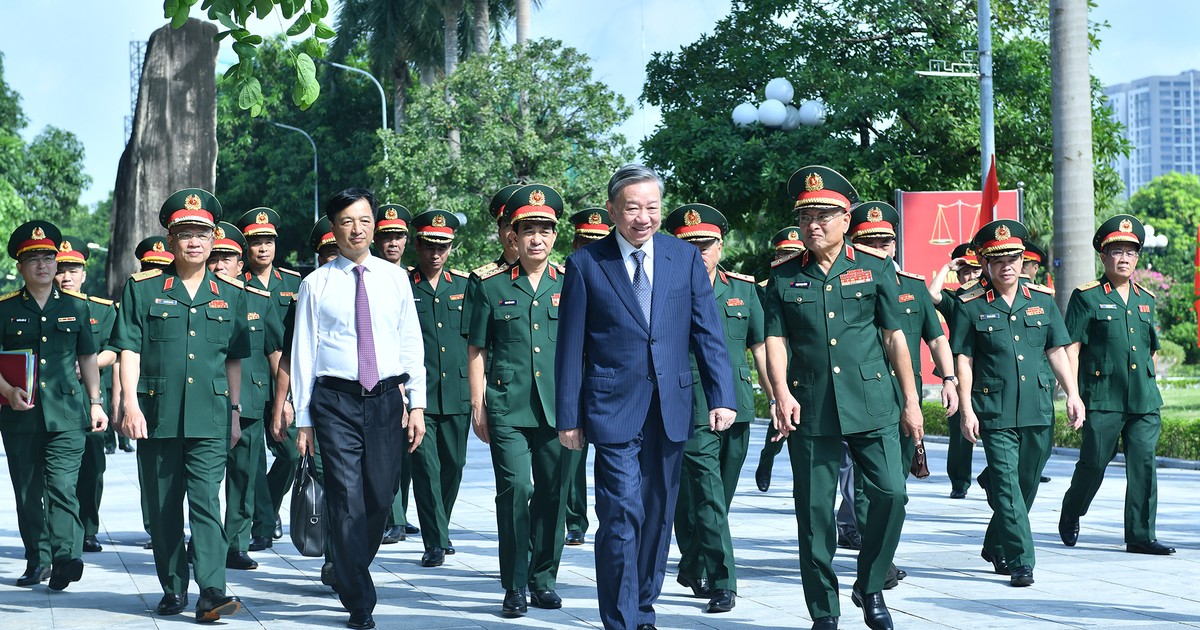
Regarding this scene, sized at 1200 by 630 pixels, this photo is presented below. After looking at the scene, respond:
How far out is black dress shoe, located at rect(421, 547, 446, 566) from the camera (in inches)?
383

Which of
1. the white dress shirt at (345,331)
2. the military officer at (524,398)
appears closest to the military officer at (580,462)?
the military officer at (524,398)

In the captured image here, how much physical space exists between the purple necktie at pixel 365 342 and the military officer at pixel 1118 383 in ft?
15.5

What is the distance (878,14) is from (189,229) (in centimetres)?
2232

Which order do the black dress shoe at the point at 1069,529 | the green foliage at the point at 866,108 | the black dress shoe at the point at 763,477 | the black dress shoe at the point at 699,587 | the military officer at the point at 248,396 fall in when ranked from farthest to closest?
the green foliage at the point at 866,108, the black dress shoe at the point at 763,477, the black dress shoe at the point at 1069,529, the military officer at the point at 248,396, the black dress shoe at the point at 699,587

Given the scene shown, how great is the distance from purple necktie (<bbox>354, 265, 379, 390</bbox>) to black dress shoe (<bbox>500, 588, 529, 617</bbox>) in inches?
51.0

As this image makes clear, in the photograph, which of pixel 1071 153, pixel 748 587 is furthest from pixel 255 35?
pixel 1071 153

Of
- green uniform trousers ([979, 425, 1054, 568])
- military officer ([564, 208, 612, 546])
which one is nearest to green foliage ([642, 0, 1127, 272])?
military officer ([564, 208, 612, 546])

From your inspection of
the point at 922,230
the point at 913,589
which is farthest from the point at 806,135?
the point at 913,589

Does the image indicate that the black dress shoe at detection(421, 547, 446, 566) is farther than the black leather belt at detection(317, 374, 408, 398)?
Yes

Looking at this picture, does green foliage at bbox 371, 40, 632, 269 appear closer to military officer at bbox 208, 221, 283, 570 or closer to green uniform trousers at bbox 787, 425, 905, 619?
military officer at bbox 208, 221, 283, 570

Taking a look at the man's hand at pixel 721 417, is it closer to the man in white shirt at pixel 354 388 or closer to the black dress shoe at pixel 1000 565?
the man in white shirt at pixel 354 388

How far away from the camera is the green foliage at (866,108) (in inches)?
1078

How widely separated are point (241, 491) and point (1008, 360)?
485 centimetres

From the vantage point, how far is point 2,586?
360 inches
